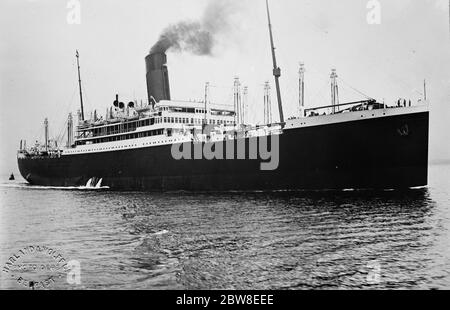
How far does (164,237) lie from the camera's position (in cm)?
1570

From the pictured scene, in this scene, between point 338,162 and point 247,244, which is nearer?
point 247,244

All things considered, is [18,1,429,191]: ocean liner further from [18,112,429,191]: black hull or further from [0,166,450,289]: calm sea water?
[0,166,450,289]: calm sea water

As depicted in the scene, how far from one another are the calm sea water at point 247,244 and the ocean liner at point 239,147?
5389 mm

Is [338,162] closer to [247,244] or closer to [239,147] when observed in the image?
[239,147]

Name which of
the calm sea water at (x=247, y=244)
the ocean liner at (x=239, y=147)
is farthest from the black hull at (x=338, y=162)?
the calm sea water at (x=247, y=244)

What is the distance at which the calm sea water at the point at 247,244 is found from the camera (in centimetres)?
1060

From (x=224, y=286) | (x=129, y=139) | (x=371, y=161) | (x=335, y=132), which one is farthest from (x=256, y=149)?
(x=224, y=286)

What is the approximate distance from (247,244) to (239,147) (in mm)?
20411

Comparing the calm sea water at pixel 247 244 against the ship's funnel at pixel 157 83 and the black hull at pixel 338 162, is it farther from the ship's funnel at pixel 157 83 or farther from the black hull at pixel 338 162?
the ship's funnel at pixel 157 83

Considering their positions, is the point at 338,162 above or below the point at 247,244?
above

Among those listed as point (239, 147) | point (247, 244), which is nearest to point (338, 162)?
point (239, 147)

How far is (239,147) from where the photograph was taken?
112 ft
